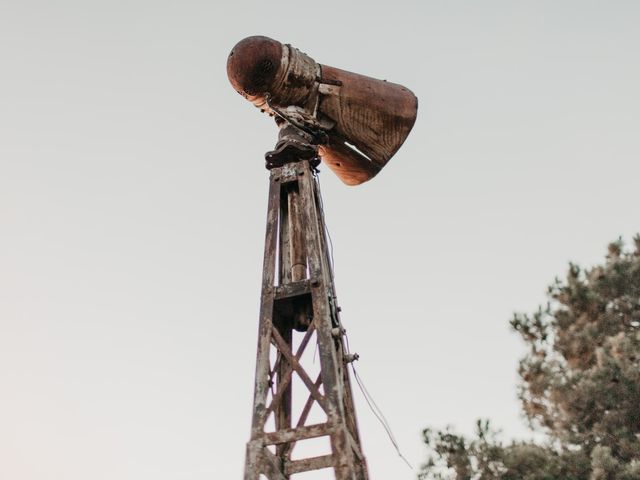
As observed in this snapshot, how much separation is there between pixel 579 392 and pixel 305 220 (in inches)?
281

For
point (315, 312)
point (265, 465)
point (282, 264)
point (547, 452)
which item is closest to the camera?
point (265, 465)

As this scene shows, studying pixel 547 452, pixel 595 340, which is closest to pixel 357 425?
pixel 547 452

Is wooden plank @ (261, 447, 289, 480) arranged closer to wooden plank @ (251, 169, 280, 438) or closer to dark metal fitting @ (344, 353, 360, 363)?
wooden plank @ (251, 169, 280, 438)

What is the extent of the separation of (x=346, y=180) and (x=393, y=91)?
102 centimetres

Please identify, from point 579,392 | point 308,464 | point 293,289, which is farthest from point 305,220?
point 579,392

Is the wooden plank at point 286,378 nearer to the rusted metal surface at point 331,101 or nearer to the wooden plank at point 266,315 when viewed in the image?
the wooden plank at point 266,315

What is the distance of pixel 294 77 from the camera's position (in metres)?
5.79

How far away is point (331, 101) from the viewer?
5.98 metres

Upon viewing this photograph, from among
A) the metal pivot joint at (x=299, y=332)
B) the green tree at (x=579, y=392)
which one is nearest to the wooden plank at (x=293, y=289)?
the metal pivot joint at (x=299, y=332)

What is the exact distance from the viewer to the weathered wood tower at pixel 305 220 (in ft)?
13.6

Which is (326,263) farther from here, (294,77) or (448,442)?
(448,442)

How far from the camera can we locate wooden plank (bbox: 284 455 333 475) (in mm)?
4023

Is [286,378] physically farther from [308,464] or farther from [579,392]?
[579,392]

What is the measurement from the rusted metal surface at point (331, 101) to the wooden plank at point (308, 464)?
2.86m
